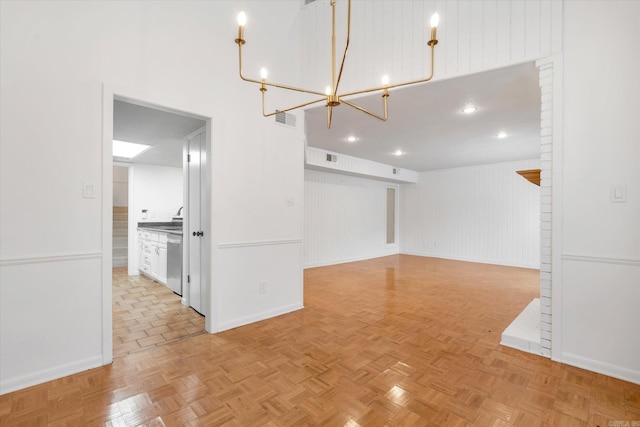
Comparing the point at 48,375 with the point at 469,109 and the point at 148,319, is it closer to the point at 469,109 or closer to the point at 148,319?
the point at 148,319

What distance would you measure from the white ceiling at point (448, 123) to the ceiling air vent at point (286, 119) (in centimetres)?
28

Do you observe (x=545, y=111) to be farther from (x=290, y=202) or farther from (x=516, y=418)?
(x=290, y=202)

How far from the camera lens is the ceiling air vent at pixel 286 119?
3.31 meters

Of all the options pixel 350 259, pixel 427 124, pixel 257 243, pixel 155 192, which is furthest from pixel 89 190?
pixel 350 259

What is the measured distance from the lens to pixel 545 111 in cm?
236

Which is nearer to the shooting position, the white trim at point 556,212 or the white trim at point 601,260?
the white trim at point 601,260

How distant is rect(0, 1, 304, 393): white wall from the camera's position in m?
1.89

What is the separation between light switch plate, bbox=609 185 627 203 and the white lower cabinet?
504cm

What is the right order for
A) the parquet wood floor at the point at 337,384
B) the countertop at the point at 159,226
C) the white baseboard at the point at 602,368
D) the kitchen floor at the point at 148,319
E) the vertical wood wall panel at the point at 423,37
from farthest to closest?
1. the countertop at the point at 159,226
2. the kitchen floor at the point at 148,319
3. the vertical wood wall panel at the point at 423,37
4. the white baseboard at the point at 602,368
5. the parquet wood floor at the point at 337,384

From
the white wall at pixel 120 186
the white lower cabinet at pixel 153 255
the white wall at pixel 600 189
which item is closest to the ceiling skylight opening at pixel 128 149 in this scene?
the white lower cabinet at pixel 153 255

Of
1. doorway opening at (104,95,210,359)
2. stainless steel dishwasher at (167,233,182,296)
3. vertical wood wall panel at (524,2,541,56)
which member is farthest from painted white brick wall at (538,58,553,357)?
stainless steel dishwasher at (167,233,182,296)

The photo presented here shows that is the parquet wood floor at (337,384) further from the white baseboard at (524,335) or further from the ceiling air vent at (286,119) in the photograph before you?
the ceiling air vent at (286,119)

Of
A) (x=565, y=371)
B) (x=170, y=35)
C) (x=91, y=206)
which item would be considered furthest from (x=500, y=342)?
(x=170, y=35)

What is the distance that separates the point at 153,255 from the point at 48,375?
3102 mm
